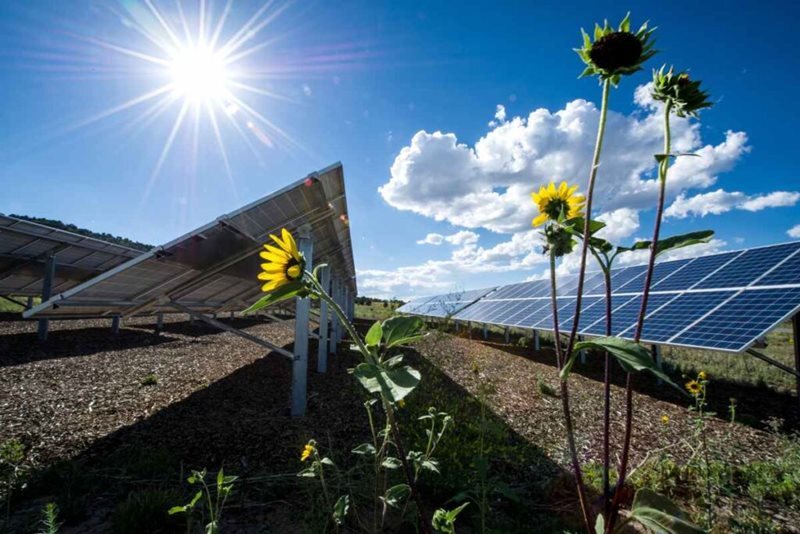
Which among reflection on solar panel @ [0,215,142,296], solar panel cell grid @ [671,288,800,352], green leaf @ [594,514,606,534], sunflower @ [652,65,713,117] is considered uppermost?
reflection on solar panel @ [0,215,142,296]

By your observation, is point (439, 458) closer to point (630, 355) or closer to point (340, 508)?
point (340, 508)

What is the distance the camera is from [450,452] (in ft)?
12.2

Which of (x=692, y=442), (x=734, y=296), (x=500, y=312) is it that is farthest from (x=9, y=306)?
(x=734, y=296)

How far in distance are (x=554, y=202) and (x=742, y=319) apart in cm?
685

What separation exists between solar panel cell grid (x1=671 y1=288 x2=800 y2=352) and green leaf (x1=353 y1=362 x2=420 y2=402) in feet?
20.8

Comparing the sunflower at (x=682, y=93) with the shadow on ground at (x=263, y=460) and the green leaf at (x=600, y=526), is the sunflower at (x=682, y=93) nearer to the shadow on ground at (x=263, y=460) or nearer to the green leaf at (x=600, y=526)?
the green leaf at (x=600, y=526)

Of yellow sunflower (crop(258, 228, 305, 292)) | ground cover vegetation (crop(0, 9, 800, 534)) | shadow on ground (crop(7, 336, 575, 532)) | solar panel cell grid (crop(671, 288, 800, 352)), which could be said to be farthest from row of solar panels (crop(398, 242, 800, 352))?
yellow sunflower (crop(258, 228, 305, 292))

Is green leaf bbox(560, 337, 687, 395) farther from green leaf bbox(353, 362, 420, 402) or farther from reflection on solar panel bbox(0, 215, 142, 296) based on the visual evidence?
reflection on solar panel bbox(0, 215, 142, 296)

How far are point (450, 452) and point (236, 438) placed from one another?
2.60 meters

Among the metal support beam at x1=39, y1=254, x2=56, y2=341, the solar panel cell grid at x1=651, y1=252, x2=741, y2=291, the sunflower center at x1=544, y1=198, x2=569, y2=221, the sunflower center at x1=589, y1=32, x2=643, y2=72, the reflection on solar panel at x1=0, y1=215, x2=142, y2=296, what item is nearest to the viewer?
the sunflower center at x1=589, y1=32, x2=643, y2=72

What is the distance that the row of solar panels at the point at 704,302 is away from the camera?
5742 millimetres

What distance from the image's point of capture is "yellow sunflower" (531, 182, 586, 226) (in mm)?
1594

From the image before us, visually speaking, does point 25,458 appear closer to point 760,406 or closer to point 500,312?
point 760,406

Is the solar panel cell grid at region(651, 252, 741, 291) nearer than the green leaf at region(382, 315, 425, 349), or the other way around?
the green leaf at region(382, 315, 425, 349)
